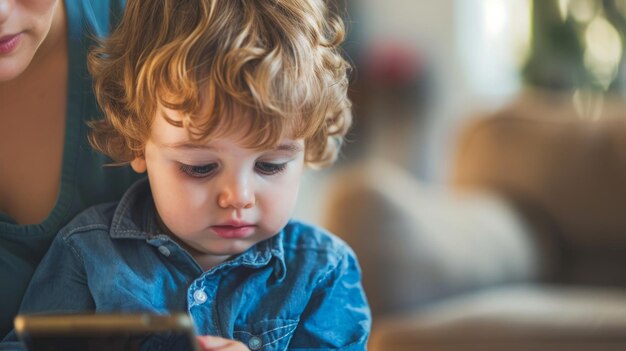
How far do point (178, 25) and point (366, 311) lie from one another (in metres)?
0.33

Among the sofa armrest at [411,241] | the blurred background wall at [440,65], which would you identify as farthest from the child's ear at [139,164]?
the blurred background wall at [440,65]

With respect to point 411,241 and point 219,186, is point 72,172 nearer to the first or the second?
point 219,186

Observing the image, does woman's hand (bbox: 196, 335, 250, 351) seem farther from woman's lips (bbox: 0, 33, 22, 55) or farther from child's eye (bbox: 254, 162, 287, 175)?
woman's lips (bbox: 0, 33, 22, 55)

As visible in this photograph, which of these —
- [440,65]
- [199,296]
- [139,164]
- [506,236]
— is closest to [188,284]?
[199,296]

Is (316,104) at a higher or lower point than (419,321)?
higher

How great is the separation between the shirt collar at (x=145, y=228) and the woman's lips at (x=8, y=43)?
17 centimetres

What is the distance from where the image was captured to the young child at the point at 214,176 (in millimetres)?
827

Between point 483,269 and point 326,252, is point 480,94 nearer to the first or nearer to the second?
point 483,269

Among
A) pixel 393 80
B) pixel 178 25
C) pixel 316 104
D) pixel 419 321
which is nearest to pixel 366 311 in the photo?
pixel 316 104

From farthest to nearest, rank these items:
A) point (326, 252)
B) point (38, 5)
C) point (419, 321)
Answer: point (419, 321) → point (326, 252) → point (38, 5)

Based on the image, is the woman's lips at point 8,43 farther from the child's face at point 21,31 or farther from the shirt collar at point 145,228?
the shirt collar at point 145,228

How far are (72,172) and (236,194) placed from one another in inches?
6.9

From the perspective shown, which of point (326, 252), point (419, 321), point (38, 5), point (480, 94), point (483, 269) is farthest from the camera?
point (480, 94)

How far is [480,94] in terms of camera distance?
13.9 feet
